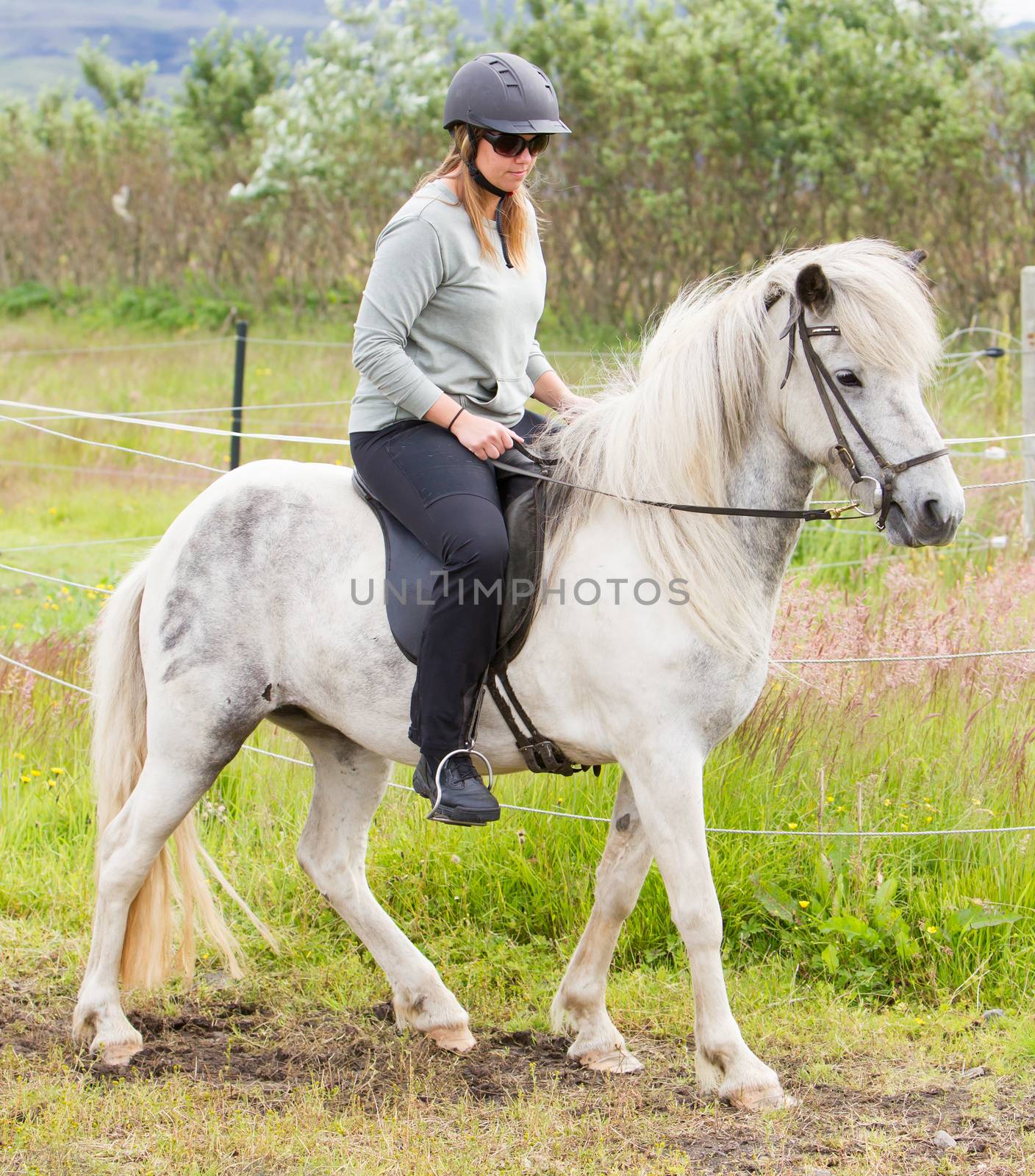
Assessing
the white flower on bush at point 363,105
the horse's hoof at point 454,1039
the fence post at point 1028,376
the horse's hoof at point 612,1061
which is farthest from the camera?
the white flower on bush at point 363,105

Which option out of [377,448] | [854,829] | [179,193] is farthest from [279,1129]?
[179,193]

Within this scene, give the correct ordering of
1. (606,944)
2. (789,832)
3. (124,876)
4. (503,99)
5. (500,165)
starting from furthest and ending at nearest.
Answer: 1. (789,832)
2. (124,876)
3. (606,944)
4. (500,165)
5. (503,99)

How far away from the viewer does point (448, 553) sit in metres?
3.46

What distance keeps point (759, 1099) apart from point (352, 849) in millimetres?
1564

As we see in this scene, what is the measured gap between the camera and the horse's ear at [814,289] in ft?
10.1

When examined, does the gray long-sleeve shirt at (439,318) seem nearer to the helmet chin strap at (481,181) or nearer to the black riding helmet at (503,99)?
the helmet chin strap at (481,181)

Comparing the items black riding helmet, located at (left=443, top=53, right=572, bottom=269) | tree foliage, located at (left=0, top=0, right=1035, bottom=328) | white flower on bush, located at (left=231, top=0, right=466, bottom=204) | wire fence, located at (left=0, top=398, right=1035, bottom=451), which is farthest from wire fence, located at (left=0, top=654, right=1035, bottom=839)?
white flower on bush, located at (left=231, top=0, right=466, bottom=204)

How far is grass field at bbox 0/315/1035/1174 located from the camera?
3385 mm

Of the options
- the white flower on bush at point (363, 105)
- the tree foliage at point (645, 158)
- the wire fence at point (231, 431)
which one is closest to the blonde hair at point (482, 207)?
the wire fence at point (231, 431)

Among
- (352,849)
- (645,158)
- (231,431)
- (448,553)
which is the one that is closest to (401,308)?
(448,553)

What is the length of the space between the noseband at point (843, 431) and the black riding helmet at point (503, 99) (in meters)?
0.82

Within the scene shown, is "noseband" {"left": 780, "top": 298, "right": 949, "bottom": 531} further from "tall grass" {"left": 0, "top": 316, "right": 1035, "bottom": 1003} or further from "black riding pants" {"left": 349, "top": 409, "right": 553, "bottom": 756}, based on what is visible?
"tall grass" {"left": 0, "top": 316, "right": 1035, "bottom": 1003}

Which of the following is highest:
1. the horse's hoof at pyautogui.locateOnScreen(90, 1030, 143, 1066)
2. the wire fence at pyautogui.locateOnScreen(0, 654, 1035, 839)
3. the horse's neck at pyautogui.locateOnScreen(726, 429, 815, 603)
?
the horse's neck at pyautogui.locateOnScreen(726, 429, 815, 603)

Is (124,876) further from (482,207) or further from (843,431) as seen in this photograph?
(843,431)
